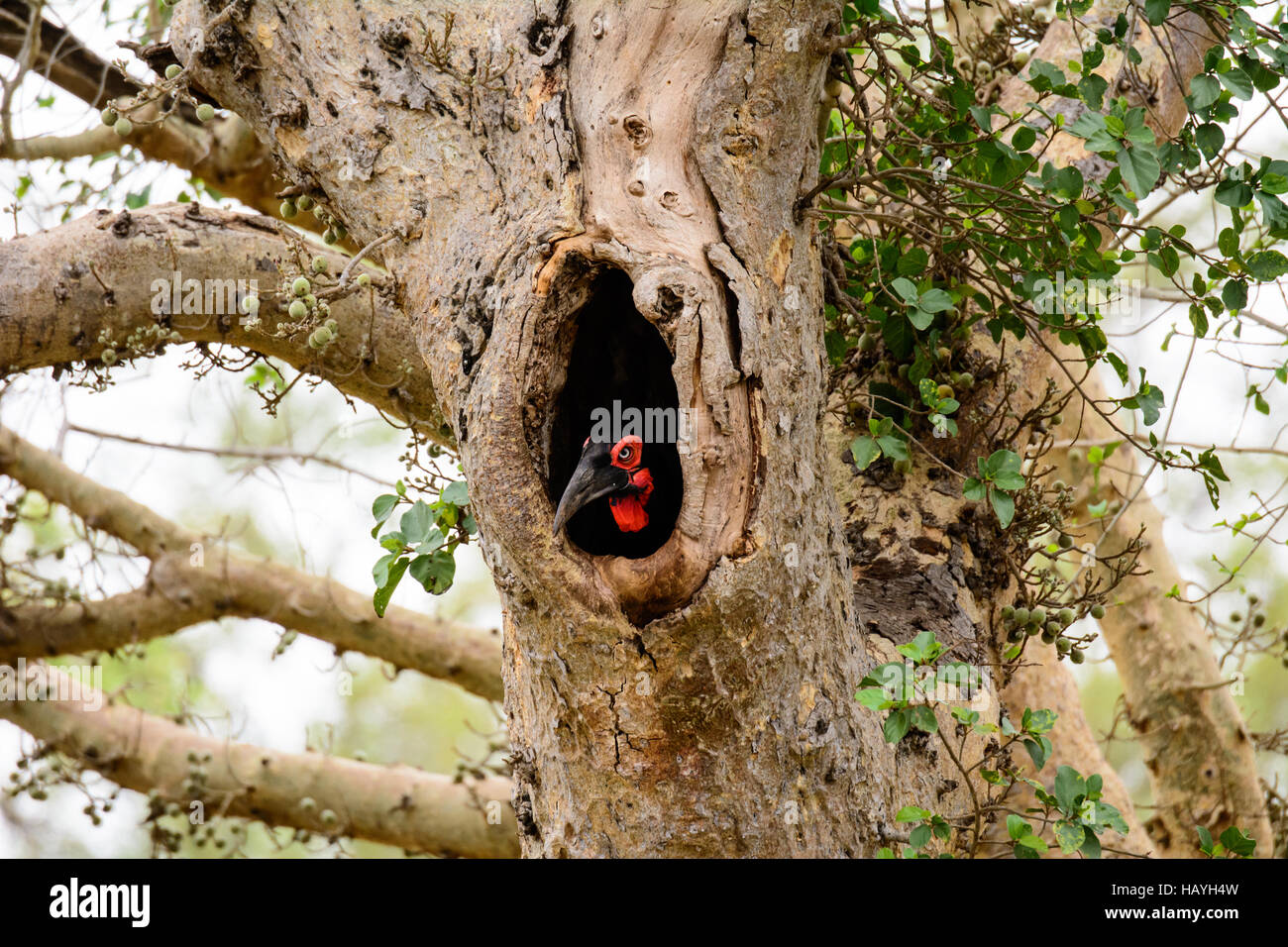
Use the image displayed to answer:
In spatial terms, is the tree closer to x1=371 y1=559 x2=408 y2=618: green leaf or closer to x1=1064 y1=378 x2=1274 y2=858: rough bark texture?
x1=371 y1=559 x2=408 y2=618: green leaf

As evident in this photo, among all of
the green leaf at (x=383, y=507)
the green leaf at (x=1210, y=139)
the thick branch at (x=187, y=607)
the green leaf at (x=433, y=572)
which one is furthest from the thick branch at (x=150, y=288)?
the green leaf at (x=1210, y=139)

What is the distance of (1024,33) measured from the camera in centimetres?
377

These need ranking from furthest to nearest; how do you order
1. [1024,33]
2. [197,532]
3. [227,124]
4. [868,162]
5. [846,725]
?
[197,532], [227,124], [1024,33], [868,162], [846,725]

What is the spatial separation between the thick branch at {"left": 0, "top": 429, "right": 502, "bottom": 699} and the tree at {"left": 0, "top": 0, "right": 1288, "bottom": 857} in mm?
1774

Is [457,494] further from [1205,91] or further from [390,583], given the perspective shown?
[1205,91]

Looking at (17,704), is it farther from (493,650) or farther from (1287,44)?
(1287,44)

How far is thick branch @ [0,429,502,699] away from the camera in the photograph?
16.0 ft

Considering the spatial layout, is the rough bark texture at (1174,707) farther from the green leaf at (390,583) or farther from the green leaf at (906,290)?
the green leaf at (390,583)

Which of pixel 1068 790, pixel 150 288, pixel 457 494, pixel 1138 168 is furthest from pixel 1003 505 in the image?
pixel 150 288

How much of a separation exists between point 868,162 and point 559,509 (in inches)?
45.5

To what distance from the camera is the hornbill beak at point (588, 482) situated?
211 centimetres

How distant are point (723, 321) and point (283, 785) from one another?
3707 millimetres
